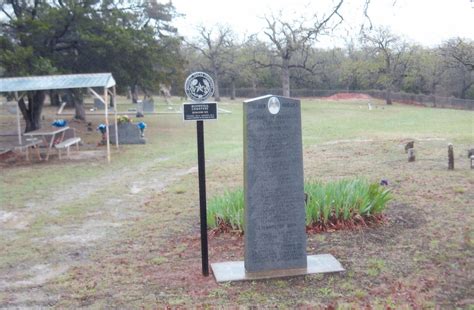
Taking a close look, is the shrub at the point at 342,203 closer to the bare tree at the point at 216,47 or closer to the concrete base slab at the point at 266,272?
the concrete base slab at the point at 266,272

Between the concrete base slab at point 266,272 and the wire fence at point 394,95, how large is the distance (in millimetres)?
37316

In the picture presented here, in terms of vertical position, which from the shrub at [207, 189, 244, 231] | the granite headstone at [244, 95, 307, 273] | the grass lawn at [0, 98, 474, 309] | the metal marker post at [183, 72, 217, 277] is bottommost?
the grass lawn at [0, 98, 474, 309]

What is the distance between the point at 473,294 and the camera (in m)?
4.66

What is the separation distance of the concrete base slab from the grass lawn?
0.10 metres

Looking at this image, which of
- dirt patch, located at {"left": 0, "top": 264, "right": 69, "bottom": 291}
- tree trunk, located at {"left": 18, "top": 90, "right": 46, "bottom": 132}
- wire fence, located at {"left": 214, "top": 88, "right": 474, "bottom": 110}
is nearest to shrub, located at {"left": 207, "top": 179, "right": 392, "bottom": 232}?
dirt patch, located at {"left": 0, "top": 264, "right": 69, "bottom": 291}

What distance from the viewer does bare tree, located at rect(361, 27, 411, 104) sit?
46781mm

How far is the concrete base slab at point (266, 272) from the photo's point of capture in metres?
5.12

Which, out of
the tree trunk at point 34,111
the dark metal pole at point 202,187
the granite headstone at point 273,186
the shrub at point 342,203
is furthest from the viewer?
the tree trunk at point 34,111

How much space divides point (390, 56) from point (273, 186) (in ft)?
151

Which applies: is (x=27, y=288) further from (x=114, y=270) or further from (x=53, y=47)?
(x=53, y=47)

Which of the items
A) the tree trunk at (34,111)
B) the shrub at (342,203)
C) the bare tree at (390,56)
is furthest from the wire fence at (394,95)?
the shrub at (342,203)

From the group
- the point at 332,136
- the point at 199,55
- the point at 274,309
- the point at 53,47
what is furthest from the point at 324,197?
the point at 199,55

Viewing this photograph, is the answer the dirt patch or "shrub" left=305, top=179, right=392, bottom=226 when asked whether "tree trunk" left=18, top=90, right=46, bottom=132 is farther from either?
"shrub" left=305, top=179, right=392, bottom=226

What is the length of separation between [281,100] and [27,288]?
119 inches
